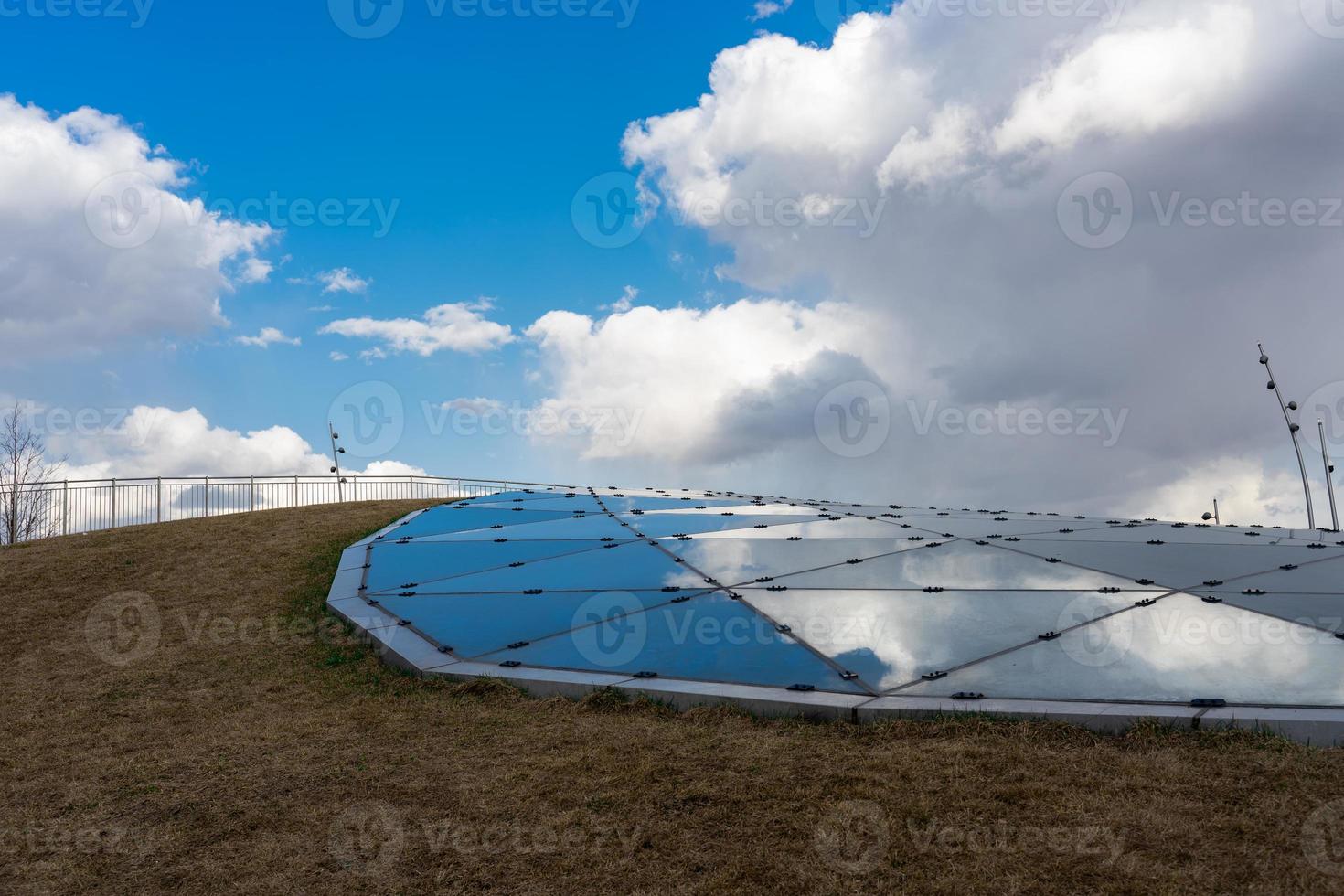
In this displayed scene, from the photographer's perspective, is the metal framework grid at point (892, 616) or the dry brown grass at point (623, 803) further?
the metal framework grid at point (892, 616)

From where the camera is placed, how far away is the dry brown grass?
224 inches

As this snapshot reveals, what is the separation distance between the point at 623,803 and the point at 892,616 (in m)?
5.25

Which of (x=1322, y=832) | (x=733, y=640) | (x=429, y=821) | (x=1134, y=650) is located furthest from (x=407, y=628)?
(x=1322, y=832)

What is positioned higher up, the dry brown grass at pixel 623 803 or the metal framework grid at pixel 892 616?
the metal framework grid at pixel 892 616

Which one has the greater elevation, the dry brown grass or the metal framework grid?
the metal framework grid

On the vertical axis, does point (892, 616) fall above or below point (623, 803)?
above

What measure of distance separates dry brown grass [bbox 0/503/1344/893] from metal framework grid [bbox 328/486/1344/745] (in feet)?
2.23

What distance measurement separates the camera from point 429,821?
6.96 meters

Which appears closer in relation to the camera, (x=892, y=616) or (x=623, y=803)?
(x=623, y=803)

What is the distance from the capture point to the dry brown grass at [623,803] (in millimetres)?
5695

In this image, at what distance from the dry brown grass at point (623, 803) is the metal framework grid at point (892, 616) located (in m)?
0.68

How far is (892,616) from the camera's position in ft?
36.2

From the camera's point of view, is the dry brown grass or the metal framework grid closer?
the dry brown grass

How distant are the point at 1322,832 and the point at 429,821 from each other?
6.43m
